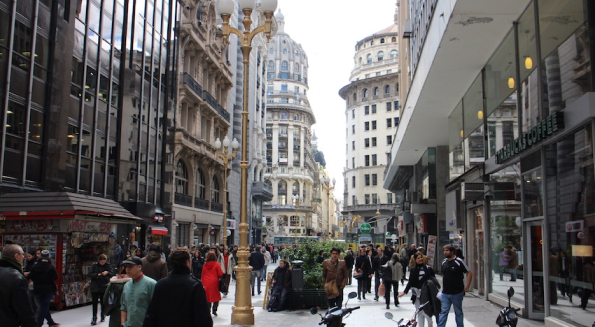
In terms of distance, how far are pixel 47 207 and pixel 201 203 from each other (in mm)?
25865

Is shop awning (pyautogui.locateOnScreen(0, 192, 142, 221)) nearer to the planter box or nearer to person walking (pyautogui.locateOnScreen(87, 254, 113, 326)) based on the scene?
person walking (pyautogui.locateOnScreen(87, 254, 113, 326))

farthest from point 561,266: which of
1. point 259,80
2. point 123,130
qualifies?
point 259,80

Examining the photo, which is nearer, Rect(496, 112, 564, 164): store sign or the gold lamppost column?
Rect(496, 112, 564, 164): store sign

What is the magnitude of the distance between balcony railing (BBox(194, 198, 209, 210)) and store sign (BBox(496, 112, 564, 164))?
2855 centimetres

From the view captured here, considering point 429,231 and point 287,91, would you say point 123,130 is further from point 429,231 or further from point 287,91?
point 287,91

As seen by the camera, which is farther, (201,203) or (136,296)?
(201,203)

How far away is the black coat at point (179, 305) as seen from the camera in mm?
5031

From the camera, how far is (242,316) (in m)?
11.8

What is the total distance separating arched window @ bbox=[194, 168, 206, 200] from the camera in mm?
40594

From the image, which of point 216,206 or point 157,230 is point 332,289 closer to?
point 157,230

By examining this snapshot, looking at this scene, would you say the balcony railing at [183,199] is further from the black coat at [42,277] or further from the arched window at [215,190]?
the black coat at [42,277]

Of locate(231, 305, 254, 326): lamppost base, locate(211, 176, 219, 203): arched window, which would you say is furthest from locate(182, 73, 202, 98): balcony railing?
locate(231, 305, 254, 326): lamppost base

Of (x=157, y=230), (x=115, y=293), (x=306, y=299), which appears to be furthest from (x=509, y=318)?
(x=157, y=230)

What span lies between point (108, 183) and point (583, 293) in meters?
21.7
